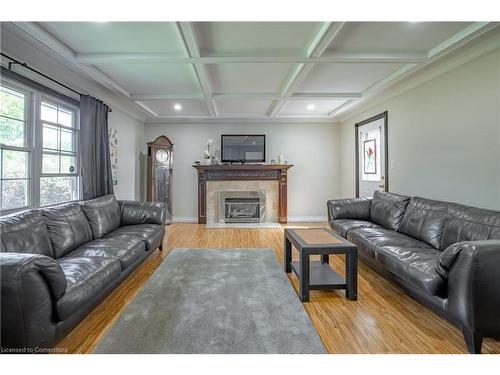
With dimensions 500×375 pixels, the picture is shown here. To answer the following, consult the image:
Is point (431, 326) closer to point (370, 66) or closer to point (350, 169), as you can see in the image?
point (370, 66)

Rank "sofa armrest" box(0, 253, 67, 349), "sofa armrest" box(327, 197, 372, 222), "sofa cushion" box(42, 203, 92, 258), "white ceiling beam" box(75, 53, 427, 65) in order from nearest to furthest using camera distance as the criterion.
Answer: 1. "sofa armrest" box(0, 253, 67, 349)
2. "sofa cushion" box(42, 203, 92, 258)
3. "white ceiling beam" box(75, 53, 427, 65)
4. "sofa armrest" box(327, 197, 372, 222)

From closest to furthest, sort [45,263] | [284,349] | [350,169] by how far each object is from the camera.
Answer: [45,263] → [284,349] → [350,169]

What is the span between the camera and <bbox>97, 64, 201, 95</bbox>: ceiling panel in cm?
303

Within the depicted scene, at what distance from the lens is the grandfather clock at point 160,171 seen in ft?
17.9

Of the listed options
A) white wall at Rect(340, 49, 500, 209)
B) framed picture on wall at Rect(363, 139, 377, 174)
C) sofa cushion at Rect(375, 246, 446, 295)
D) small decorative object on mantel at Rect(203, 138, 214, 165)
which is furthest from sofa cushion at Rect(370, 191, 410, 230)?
small decorative object on mantel at Rect(203, 138, 214, 165)

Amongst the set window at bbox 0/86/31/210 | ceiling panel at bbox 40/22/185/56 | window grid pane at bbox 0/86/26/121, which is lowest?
window at bbox 0/86/31/210

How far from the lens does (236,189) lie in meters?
5.81

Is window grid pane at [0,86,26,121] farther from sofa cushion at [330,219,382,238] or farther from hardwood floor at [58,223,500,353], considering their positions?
sofa cushion at [330,219,382,238]

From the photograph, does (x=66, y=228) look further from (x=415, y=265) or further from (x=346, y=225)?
(x=346, y=225)

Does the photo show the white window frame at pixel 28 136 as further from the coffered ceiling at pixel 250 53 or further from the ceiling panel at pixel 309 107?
the ceiling panel at pixel 309 107

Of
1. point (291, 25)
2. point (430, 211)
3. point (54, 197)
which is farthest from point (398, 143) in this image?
point (54, 197)

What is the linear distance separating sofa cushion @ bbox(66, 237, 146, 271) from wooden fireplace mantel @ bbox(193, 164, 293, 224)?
9.63 ft

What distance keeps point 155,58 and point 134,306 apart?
8.03 ft

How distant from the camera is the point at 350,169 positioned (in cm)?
554
